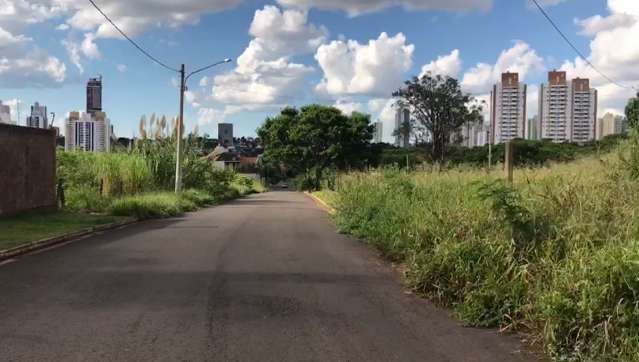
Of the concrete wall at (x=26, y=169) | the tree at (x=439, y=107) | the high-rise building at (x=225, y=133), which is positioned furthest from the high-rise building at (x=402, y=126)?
the high-rise building at (x=225, y=133)

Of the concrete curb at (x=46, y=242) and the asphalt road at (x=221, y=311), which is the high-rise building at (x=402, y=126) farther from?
the asphalt road at (x=221, y=311)

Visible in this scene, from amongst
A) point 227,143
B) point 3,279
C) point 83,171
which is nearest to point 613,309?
point 3,279

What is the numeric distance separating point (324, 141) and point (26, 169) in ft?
178

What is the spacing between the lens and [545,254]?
25.5ft

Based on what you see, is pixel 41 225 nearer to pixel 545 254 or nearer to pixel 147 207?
pixel 147 207

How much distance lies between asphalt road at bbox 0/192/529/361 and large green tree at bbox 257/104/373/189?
59.2 meters

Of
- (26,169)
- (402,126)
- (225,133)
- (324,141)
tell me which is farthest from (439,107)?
(225,133)

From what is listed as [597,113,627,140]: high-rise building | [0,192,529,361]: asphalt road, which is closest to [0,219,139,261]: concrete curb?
[0,192,529,361]: asphalt road

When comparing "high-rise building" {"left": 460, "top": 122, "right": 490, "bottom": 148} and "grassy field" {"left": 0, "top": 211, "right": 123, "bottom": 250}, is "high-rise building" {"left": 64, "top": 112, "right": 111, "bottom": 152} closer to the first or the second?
"high-rise building" {"left": 460, "top": 122, "right": 490, "bottom": 148}

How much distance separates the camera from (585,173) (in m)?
10.7

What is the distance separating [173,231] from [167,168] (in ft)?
61.7

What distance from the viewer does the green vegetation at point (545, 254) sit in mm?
6000

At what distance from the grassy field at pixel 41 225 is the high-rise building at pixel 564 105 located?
30.3 metres

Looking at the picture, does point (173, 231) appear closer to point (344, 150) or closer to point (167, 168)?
point (167, 168)
